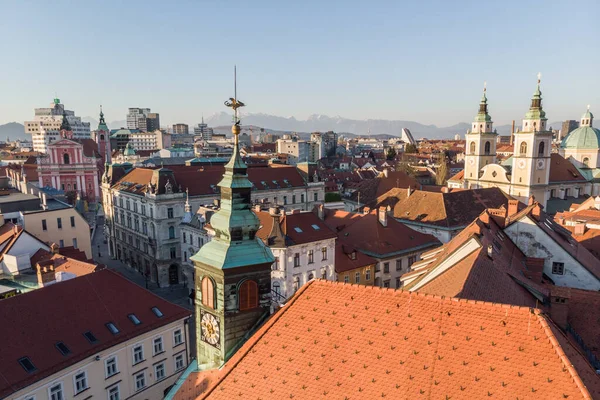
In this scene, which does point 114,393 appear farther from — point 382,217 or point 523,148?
point 523,148

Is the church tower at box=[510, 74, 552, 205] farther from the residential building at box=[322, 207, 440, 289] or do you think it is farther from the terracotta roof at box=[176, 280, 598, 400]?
the terracotta roof at box=[176, 280, 598, 400]

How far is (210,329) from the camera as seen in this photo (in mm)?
13883

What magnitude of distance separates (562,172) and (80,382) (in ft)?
278

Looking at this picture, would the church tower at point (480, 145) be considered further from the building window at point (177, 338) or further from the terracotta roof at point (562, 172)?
the building window at point (177, 338)

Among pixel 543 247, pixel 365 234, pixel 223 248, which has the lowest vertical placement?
pixel 365 234

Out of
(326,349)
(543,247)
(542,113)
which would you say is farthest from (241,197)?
(542,113)

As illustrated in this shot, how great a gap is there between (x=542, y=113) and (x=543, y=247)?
61607 millimetres

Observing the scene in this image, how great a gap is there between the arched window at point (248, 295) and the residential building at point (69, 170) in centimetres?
8379

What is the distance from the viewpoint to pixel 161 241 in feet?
163

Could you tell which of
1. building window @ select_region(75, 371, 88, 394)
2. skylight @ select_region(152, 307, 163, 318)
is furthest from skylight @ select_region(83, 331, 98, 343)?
skylight @ select_region(152, 307, 163, 318)

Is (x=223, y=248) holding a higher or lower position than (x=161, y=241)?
higher

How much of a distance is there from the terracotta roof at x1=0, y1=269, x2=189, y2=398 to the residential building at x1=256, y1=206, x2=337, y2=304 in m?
11.3

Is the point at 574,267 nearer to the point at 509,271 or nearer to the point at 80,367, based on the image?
the point at 509,271

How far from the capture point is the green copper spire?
13453 mm
